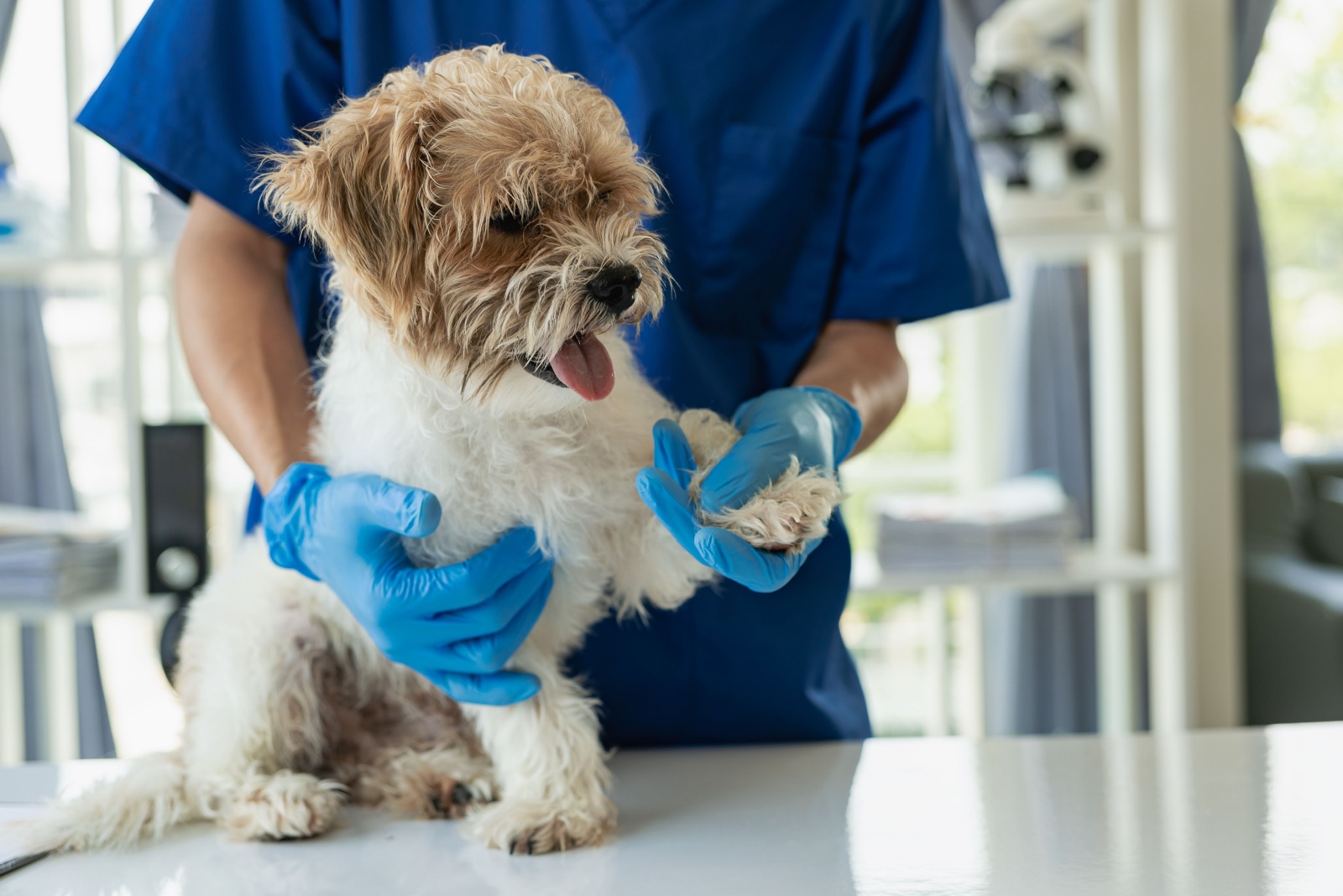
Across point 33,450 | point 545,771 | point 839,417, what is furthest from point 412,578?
point 33,450

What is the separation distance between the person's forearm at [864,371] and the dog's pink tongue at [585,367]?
0.35 metres

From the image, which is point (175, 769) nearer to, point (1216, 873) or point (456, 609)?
point (456, 609)

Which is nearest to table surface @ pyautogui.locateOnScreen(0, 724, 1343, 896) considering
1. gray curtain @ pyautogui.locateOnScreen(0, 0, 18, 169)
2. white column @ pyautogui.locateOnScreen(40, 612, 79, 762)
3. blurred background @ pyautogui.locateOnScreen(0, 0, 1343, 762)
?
blurred background @ pyautogui.locateOnScreen(0, 0, 1343, 762)

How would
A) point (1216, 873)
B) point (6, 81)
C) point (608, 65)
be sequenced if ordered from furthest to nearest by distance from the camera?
point (6, 81) < point (608, 65) < point (1216, 873)

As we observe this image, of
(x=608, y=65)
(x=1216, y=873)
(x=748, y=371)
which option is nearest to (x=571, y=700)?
(x=748, y=371)

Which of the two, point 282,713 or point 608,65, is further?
point 608,65

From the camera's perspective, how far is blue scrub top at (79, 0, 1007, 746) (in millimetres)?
1142

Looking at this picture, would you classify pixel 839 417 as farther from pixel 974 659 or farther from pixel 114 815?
pixel 974 659

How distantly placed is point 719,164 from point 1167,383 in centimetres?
167

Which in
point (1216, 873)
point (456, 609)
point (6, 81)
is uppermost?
point (6, 81)

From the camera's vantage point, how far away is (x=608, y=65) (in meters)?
1.18

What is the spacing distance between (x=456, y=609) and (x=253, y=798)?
269 mm

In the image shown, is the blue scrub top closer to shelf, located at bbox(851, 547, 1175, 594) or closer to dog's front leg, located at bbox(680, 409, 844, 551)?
dog's front leg, located at bbox(680, 409, 844, 551)

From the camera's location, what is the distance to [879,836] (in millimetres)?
917
